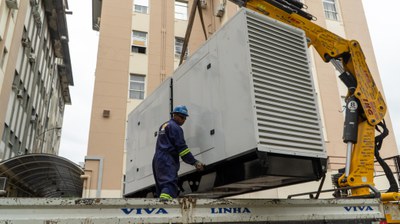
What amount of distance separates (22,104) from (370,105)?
810 inches

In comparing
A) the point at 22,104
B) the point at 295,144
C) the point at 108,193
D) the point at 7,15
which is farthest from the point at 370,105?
the point at 22,104

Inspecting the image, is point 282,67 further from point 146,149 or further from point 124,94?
point 124,94

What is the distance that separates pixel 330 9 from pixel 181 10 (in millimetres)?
7732

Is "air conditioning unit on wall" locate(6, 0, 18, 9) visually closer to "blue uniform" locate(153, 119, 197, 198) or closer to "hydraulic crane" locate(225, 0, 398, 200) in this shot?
"hydraulic crane" locate(225, 0, 398, 200)

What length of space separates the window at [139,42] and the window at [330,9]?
30.1 feet

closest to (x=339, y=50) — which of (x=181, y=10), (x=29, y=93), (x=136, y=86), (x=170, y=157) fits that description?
(x=170, y=157)

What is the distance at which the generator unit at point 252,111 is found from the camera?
4004 millimetres

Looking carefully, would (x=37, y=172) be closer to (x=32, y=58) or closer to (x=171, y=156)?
(x=32, y=58)

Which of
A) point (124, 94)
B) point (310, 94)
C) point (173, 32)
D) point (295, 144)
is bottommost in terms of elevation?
point (295, 144)

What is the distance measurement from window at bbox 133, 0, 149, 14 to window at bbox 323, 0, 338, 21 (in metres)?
9.12

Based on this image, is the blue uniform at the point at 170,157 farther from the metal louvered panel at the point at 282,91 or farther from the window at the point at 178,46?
the window at the point at 178,46

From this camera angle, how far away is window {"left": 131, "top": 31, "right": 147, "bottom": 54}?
1727 centimetres

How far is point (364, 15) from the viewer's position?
722 inches

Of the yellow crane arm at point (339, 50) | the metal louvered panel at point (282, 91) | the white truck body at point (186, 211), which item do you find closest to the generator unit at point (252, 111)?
the metal louvered panel at point (282, 91)
